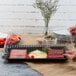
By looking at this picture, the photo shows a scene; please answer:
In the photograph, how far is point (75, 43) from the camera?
1.88 meters

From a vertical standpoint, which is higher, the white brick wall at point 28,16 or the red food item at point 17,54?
the white brick wall at point 28,16

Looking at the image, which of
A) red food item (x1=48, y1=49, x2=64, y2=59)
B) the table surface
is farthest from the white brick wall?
the table surface

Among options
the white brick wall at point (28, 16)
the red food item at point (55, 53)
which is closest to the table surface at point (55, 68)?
the red food item at point (55, 53)

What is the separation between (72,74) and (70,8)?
158 centimetres

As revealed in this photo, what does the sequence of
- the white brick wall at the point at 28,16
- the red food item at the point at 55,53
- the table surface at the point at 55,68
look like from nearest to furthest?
the table surface at the point at 55,68
the red food item at the point at 55,53
the white brick wall at the point at 28,16

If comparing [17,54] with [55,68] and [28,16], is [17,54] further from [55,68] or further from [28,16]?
[28,16]

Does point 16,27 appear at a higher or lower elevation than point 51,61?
higher

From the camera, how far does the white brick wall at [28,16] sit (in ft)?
9.07

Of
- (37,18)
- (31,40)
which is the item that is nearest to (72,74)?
(31,40)

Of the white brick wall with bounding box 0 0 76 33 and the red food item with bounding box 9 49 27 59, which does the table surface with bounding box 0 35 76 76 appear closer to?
the red food item with bounding box 9 49 27 59

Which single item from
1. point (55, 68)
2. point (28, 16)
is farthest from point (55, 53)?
point (28, 16)

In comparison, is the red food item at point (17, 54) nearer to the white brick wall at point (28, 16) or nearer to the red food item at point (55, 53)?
the red food item at point (55, 53)

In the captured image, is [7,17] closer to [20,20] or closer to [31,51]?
[20,20]

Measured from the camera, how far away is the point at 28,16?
2787mm
